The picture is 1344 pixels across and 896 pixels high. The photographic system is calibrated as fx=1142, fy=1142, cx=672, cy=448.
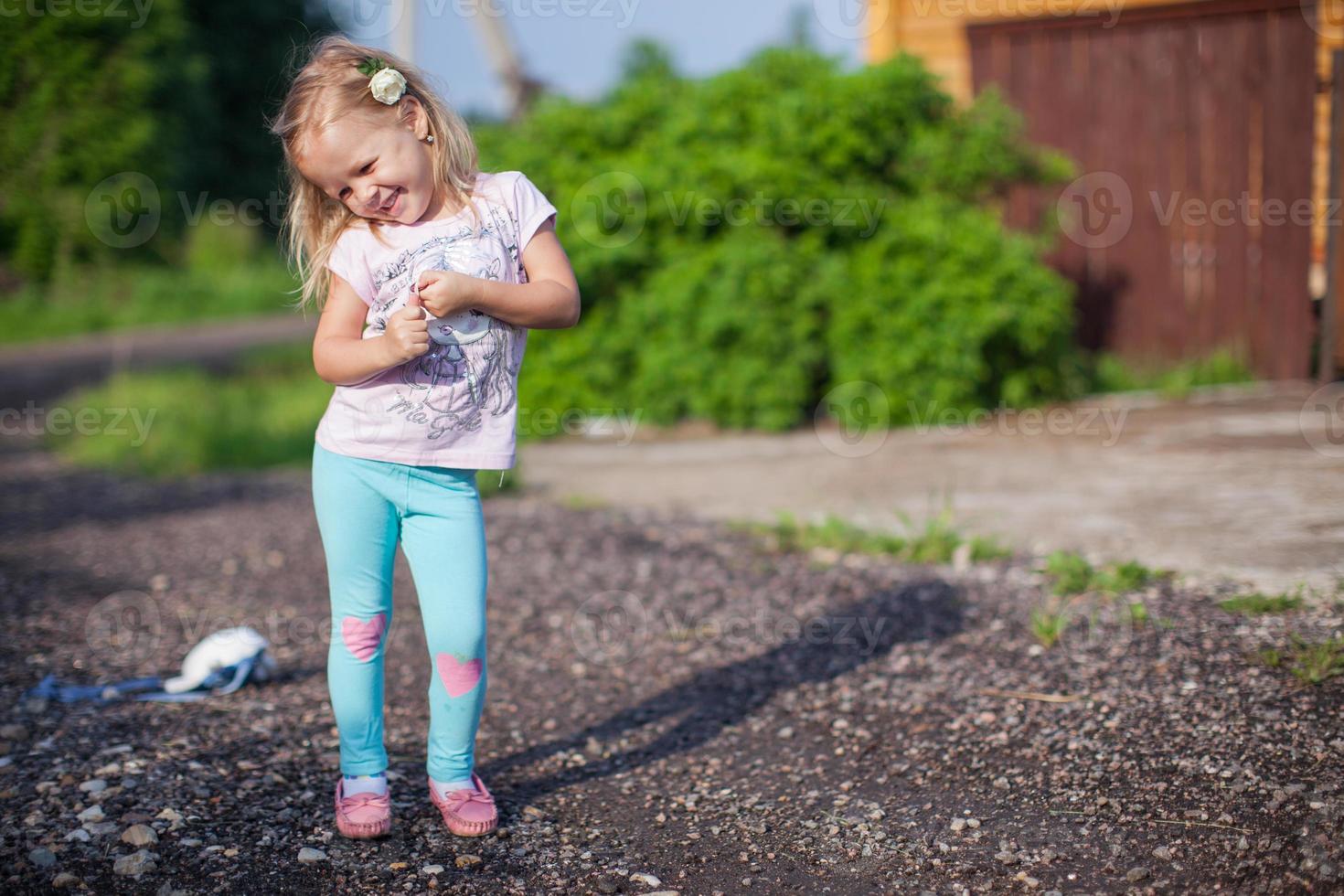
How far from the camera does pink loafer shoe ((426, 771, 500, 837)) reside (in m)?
2.38

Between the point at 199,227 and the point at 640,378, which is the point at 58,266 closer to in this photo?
the point at 199,227

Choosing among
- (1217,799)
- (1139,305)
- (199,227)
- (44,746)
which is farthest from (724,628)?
(199,227)

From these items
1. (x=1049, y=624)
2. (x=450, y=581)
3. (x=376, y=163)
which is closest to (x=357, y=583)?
(x=450, y=581)

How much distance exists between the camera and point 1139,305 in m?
7.57

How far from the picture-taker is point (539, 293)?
2.25 metres

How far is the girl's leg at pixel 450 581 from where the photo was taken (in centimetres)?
232

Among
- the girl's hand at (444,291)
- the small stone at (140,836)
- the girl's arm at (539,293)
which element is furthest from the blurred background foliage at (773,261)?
the small stone at (140,836)

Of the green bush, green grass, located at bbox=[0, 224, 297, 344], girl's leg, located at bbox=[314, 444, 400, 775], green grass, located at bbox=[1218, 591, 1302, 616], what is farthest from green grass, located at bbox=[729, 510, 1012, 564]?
green grass, located at bbox=[0, 224, 297, 344]

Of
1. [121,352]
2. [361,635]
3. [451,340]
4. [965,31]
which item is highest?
[965,31]

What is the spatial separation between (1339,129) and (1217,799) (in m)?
6.00

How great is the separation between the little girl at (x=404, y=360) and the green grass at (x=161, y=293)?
10541 mm

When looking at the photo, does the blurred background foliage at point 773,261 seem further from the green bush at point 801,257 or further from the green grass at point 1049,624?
the green grass at point 1049,624

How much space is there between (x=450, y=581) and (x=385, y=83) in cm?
98

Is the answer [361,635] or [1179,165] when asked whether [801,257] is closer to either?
[1179,165]
